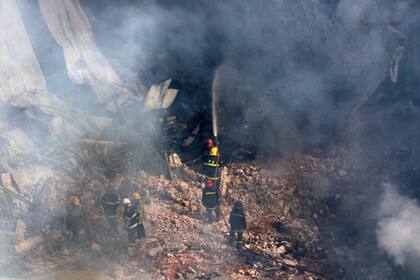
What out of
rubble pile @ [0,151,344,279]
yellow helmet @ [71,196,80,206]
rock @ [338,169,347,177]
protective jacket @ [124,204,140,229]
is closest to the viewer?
rubble pile @ [0,151,344,279]

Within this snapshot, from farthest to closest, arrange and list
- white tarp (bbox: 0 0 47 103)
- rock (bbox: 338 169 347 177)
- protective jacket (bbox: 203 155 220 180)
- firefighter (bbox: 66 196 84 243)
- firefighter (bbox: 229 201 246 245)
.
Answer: rock (bbox: 338 169 347 177) → protective jacket (bbox: 203 155 220 180) → firefighter (bbox: 229 201 246 245) → white tarp (bbox: 0 0 47 103) → firefighter (bbox: 66 196 84 243)

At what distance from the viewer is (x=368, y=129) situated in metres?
10.1

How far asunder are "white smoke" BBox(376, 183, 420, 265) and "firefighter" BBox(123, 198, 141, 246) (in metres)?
5.12

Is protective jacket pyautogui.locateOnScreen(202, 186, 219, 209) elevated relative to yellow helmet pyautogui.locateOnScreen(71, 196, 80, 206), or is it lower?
elevated

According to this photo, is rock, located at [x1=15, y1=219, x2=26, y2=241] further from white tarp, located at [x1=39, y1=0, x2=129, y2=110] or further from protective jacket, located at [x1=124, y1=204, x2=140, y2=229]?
white tarp, located at [x1=39, y1=0, x2=129, y2=110]

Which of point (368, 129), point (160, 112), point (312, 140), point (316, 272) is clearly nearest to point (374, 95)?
point (368, 129)

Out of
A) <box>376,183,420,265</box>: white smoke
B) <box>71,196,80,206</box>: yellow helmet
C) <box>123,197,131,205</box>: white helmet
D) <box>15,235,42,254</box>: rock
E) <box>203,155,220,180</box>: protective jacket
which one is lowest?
<box>15,235,42,254</box>: rock

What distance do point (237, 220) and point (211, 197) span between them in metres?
0.83

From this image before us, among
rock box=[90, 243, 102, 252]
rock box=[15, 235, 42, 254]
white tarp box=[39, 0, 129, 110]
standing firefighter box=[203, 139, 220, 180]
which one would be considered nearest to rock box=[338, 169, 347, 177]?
standing firefighter box=[203, 139, 220, 180]

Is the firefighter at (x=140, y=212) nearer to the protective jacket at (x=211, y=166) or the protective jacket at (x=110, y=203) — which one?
the protective jacket at (x=110, y=203)

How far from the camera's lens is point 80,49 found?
896 centimetres

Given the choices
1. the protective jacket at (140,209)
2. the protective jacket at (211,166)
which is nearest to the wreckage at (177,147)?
the protective jacket at (140,209)

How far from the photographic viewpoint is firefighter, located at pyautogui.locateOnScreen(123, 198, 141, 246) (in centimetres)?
794

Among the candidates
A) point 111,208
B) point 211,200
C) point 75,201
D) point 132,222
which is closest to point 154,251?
point 132,222
